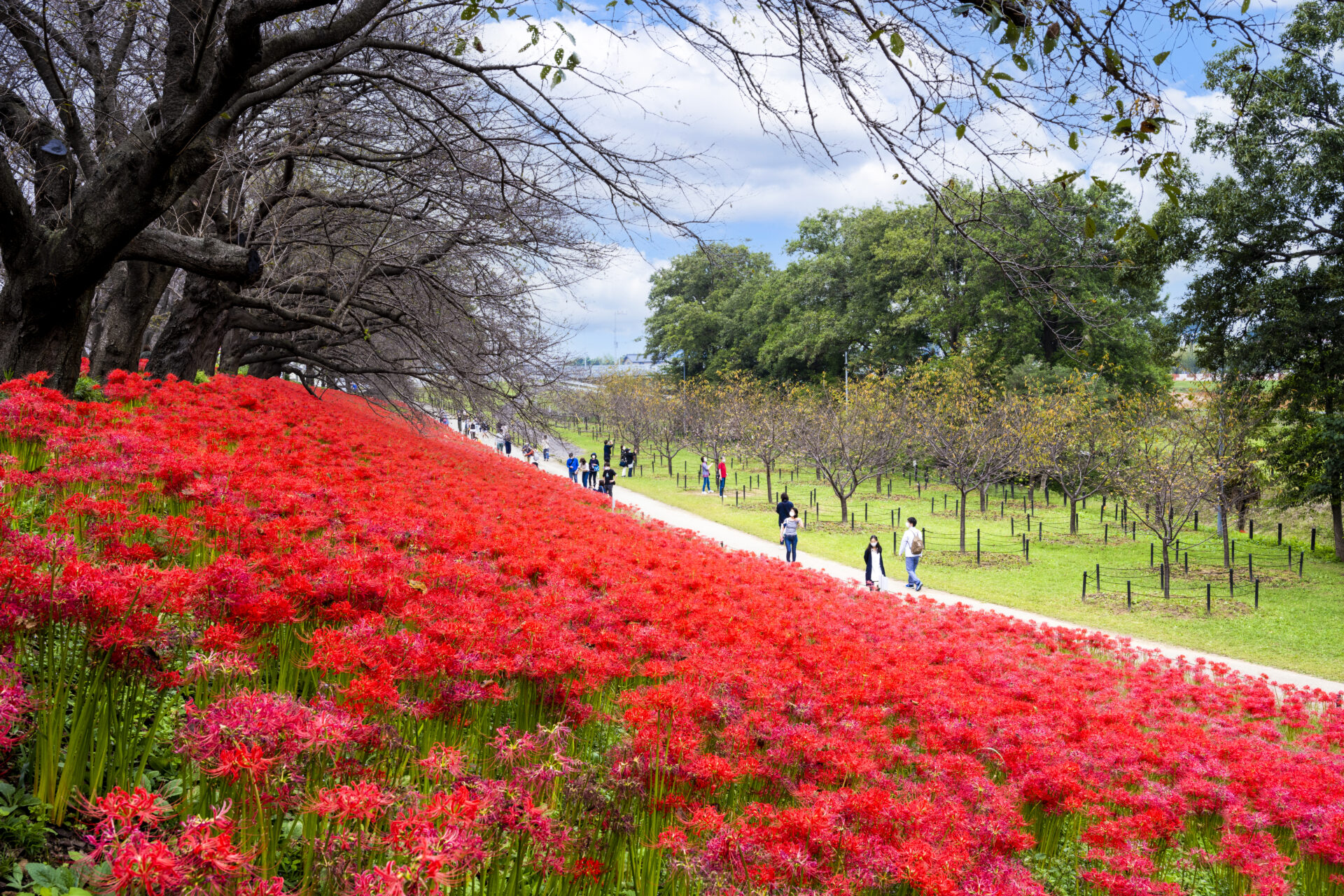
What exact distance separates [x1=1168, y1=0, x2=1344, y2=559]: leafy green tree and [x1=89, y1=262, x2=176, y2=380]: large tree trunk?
2132 cm

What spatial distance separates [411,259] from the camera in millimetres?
9133

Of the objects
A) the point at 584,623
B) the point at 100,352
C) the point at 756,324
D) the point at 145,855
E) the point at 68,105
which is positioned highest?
the point at 756,324

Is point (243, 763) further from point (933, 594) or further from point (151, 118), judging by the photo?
point (933, 594)

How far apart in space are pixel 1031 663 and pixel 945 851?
6.07 metres

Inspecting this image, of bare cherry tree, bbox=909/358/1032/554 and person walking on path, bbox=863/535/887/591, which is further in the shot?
bare cherry tree, bbox=909/358/1032/554

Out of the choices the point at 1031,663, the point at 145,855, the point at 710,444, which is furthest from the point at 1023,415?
the point at 145,855

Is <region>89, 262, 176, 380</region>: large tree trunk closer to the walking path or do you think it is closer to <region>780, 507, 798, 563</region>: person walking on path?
the walking path

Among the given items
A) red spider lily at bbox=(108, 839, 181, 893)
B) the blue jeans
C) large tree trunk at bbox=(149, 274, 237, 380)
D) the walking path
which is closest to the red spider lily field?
red spider lily at bbox=(108, 839, 181, 893)

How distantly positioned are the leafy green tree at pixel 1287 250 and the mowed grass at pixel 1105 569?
4.53 meters

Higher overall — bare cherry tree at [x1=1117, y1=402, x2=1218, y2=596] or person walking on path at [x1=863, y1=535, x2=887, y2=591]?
bare cherry tree at [x1=1117, y1=402, x2=1218, y2=596]

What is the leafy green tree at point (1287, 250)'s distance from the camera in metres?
18.3

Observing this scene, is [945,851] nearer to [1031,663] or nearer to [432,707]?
[432,707]

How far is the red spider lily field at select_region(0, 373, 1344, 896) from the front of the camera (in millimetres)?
1892

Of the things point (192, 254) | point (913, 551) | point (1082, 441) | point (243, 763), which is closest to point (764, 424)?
point (1082, 441)
